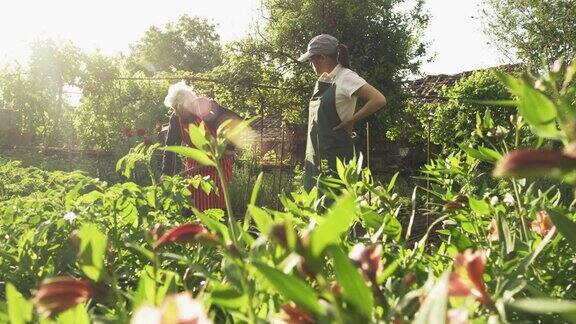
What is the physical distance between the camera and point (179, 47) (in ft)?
127

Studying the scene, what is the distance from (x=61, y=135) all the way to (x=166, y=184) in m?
13.1

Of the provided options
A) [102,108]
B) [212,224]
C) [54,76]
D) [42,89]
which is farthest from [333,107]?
[42,89]

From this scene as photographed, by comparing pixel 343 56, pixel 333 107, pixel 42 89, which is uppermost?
pixel 42 89

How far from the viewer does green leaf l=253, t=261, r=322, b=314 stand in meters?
0.44

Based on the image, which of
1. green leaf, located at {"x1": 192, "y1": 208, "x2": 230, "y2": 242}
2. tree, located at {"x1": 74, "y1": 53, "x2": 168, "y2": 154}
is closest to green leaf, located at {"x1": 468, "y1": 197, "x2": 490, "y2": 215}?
green leaf, located at {"x1": 192, "y1": 208, "x2": 230, "y2": 242}

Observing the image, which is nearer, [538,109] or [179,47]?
[538,109]

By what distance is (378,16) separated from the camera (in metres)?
9.76

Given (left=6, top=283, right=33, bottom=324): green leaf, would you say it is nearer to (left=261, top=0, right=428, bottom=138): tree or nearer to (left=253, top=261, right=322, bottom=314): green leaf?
(left=253, top=261, right=322, bottom=314): green leaf

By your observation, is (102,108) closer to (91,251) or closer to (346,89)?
(346,89)

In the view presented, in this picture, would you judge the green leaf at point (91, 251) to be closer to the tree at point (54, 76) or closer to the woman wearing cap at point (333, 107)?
the woman wearing cap at point (333, 107)

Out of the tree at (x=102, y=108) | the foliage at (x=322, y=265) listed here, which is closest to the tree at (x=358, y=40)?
the tree at (x=102, y=108)

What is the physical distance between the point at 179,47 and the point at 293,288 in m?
39.6

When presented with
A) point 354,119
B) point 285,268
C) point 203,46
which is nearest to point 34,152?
point 354,119

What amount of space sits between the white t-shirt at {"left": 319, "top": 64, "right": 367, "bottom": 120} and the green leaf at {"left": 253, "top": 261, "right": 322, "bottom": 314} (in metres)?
2.86
